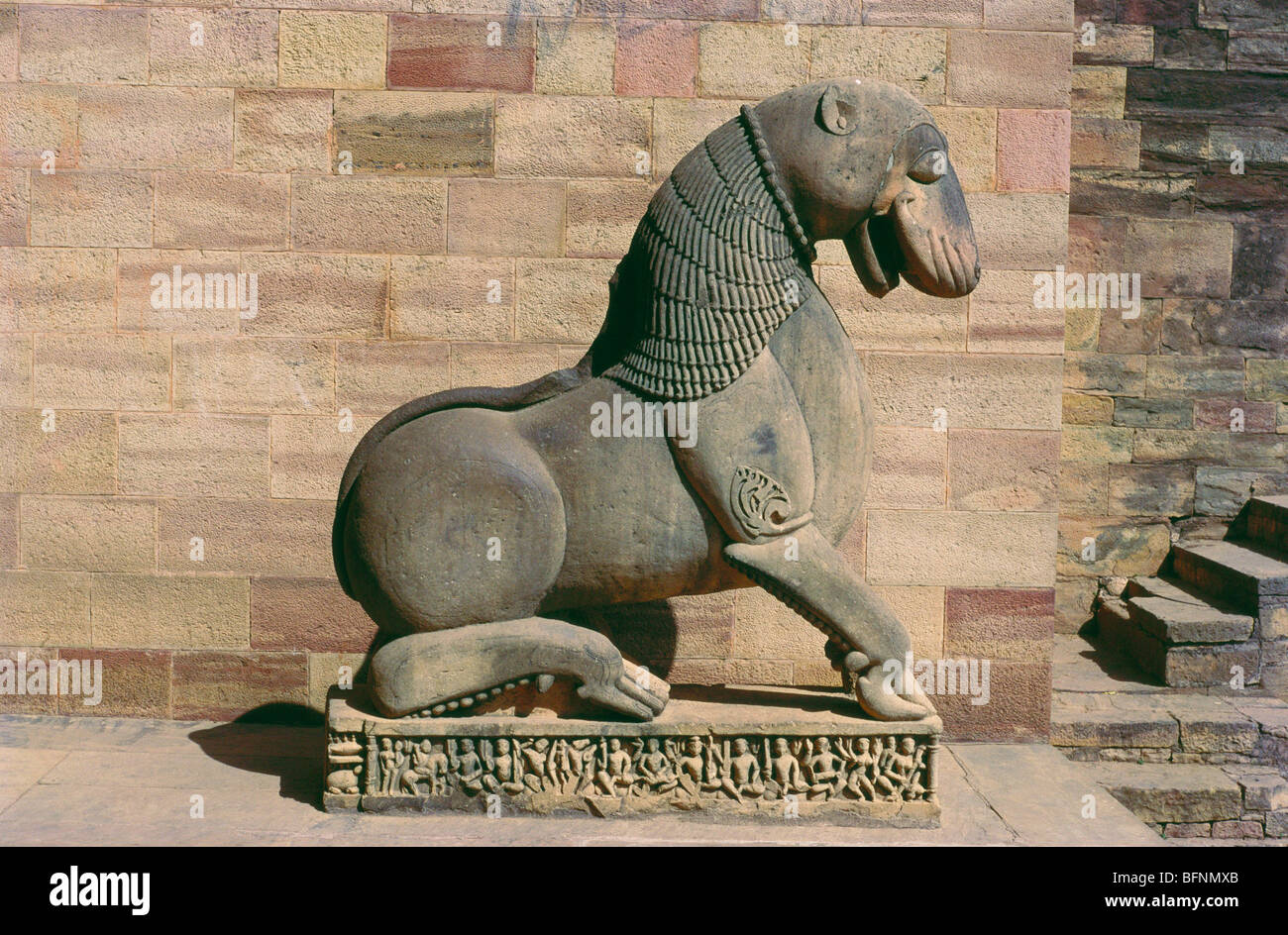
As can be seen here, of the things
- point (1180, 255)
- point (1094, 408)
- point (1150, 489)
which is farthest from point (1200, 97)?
point (1150, 489)

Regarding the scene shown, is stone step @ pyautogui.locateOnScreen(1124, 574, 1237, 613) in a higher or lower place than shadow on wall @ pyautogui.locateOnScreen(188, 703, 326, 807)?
higher

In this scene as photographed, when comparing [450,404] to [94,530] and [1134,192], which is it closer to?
[94,530]

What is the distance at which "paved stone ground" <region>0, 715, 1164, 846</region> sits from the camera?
372cm

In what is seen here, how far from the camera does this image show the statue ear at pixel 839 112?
12.1 feet

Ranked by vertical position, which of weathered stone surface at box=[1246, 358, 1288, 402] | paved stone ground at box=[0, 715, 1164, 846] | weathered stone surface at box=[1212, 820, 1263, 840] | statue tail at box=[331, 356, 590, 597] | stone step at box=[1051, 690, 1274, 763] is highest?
weathered stone surface at box=[1246, 358, 1288, 402]

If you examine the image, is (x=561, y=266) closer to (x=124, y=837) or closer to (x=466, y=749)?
(x=466, y=749)

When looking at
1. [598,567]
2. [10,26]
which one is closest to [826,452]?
[598,567]

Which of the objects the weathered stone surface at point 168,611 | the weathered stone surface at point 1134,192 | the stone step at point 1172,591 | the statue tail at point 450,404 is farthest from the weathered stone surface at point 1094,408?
the weathered stone surface at point 168,611

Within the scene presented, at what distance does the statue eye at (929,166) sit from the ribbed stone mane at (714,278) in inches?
16.3

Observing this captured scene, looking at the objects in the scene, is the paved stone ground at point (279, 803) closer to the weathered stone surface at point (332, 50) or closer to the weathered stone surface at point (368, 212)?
the weathered stone surface at point (368, 212)

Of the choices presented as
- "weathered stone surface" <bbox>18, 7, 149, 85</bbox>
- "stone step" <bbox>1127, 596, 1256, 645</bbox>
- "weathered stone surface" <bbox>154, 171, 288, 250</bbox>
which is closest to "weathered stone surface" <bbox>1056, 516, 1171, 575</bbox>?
"stone step" <bbox>1127, 596, 1256, 645</bbox>

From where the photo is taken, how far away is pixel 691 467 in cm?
374

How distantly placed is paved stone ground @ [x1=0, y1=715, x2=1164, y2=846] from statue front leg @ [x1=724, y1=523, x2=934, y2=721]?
423 mm

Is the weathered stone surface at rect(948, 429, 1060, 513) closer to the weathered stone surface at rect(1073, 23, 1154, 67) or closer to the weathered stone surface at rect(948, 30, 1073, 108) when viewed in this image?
the weathered stone surface at rect(948, 30, 1073, 108)
